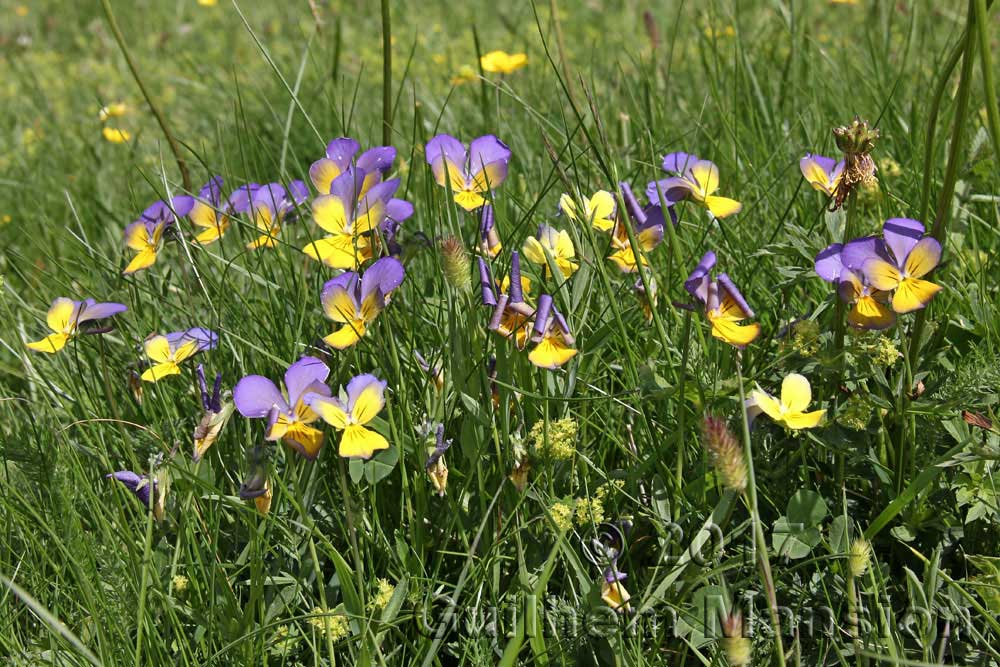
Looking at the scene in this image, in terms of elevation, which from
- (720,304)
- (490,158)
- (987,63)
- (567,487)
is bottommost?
(567,487)

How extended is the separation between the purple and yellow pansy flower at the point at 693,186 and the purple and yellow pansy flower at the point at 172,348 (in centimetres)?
71

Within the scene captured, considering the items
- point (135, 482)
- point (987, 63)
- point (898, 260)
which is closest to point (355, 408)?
point (135, 482)

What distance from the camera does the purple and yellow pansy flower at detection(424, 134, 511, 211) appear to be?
1.47 m

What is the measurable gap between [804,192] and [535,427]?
3.33 feet

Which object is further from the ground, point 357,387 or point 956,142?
point 956,142

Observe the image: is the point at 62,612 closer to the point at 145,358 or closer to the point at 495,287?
the point at 145,358

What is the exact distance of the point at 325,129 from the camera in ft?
9.73

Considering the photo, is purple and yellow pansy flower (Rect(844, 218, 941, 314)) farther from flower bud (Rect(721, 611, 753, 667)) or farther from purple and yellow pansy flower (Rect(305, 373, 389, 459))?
purple and yellow pansy flower (Rect(305, 373, 389, 459))

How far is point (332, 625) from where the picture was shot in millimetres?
1264

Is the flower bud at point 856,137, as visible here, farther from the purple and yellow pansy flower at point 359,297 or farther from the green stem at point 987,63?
the purple and yellow pansy flower at point 359,297

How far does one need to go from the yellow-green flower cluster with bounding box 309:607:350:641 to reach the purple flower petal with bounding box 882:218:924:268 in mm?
817

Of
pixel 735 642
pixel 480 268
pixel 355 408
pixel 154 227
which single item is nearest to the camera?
pixel 735 642

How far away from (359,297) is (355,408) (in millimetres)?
151

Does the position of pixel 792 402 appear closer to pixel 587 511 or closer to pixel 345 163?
pixel 587 511
